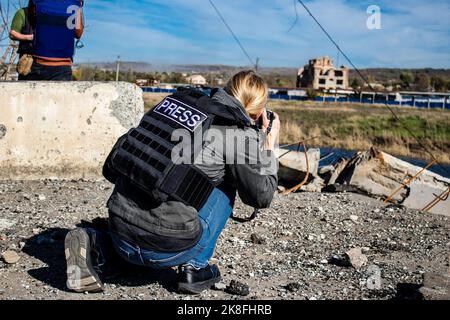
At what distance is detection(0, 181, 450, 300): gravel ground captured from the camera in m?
3.31

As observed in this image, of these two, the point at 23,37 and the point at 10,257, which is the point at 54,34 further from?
the point at 10,257

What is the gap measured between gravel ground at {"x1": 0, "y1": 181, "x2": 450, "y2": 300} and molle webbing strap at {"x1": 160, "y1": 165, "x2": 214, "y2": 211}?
2.06ft

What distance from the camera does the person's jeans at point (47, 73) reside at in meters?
6.00

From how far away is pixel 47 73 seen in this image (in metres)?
6.03

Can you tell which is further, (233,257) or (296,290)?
(233,257)

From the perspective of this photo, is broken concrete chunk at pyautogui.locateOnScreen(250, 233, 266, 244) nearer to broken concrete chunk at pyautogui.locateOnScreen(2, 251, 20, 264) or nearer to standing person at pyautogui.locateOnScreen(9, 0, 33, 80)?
broken concrete chunk at pyautogui.locateOnScreen(2, 251, 20, 264)

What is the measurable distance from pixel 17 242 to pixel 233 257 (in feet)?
4.99

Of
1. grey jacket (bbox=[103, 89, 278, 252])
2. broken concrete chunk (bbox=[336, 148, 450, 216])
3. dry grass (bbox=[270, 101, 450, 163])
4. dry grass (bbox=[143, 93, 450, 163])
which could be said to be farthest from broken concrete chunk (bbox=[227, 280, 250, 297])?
dry grass (bbox=[143, 93, 450, 163])

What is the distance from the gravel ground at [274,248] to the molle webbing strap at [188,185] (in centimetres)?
63

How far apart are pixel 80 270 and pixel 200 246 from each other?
658mm

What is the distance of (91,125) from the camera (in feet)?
18.9

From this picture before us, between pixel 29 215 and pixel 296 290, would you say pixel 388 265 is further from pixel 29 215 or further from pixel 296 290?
pixel 29 215
